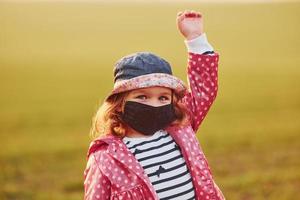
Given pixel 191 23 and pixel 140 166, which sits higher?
pixel 191 23

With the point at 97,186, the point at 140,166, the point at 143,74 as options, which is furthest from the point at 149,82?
the point at 97,186

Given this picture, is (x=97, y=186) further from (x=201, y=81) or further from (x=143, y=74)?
(x=201, y=81)

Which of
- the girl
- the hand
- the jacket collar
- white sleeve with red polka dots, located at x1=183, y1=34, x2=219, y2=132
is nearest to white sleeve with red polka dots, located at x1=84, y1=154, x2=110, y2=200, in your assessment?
the girl

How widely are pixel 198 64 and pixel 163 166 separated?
0.60m

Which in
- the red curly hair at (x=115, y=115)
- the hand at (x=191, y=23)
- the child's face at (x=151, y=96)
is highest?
the hand at (x=191, y=23)

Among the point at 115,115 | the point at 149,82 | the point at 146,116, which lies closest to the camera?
the point at 149,82

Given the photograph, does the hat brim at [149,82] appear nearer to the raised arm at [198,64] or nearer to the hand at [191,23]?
the raised arm at [198,64]

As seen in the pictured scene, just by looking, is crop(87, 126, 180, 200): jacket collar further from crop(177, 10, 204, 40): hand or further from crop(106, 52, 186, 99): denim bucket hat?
crop(177, 10, 204, 40): hand

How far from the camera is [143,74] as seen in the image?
3.49 meters

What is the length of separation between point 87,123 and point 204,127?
2141 millimetres

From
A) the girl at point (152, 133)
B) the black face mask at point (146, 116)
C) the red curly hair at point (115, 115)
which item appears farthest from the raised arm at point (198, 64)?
the black face mask at point (146, 116)

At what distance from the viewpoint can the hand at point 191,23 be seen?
379 cm

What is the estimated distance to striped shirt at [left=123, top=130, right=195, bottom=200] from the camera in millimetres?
3549

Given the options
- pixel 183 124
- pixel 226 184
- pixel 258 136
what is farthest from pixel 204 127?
pixel 183 124
